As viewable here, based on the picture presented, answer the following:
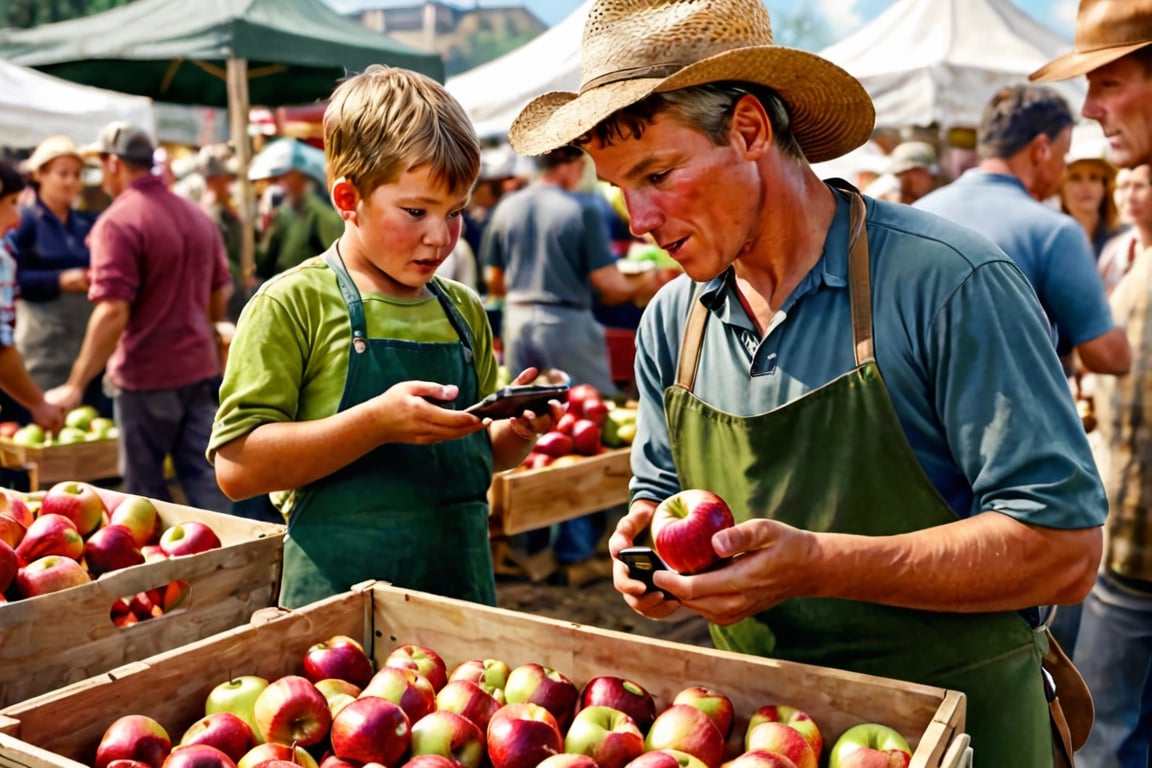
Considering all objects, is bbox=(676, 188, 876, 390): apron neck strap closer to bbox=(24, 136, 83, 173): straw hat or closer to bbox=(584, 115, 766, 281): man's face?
bbox=(584, 115, 766, 281): man's face

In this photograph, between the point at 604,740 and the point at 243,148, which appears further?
the point at 243,148

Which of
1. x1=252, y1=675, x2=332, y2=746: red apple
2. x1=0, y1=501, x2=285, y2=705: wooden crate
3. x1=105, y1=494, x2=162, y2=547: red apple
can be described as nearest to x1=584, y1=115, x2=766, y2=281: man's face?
x1=252, y1=675, x2=332, y2=746: red apple

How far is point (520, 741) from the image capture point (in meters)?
1.72

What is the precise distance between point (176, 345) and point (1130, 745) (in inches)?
190

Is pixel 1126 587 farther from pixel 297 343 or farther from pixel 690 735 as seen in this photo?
pixel 297 343

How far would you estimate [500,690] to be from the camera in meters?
1.99

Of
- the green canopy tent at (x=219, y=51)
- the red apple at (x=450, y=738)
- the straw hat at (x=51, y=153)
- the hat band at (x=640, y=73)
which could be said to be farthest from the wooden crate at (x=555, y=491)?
the straw hat at (x=51, y=153)

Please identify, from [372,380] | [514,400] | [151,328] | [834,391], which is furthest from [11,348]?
[834,391]

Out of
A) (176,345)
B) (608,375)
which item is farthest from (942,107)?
(176,345)

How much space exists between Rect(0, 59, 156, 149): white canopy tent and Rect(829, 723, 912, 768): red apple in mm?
10238

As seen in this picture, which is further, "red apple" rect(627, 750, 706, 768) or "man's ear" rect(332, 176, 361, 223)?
"man's ear" rect(332, 176, 361, 223)

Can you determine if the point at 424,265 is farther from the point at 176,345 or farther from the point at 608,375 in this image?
the point at 608,375

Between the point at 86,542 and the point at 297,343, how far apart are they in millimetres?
850

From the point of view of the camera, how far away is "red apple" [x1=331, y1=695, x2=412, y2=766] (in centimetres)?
174
